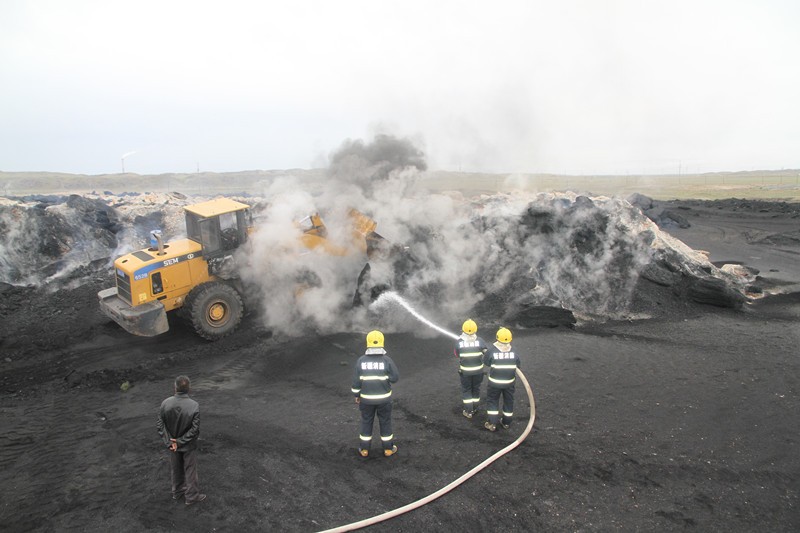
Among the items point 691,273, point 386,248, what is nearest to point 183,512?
point 386,248

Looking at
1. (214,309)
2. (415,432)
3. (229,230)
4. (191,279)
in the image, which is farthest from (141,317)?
(415,432)

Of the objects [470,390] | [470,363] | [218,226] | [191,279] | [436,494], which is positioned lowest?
[436,494]

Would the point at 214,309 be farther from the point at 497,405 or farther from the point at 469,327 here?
the point at 497,405

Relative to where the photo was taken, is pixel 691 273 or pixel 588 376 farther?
pixel 691 273

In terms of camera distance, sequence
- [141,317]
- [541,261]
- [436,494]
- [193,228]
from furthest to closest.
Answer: [541,261] → [193,228] → [141,317] → [436,494]

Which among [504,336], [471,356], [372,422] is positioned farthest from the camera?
[471,356]

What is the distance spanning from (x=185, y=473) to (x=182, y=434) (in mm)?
510

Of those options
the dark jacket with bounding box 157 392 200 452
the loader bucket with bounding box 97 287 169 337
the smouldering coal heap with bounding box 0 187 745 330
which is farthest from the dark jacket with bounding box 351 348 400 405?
the loader bucket with bounding box 97 287 169 337

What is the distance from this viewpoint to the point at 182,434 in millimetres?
6027

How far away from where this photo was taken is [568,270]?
14.0m

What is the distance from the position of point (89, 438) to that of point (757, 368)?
38.7 ft

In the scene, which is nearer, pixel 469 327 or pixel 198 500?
pixel 198 500

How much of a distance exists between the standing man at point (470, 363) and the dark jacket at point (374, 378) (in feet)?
4.94

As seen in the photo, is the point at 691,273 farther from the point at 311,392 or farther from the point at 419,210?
the point at 311,392
